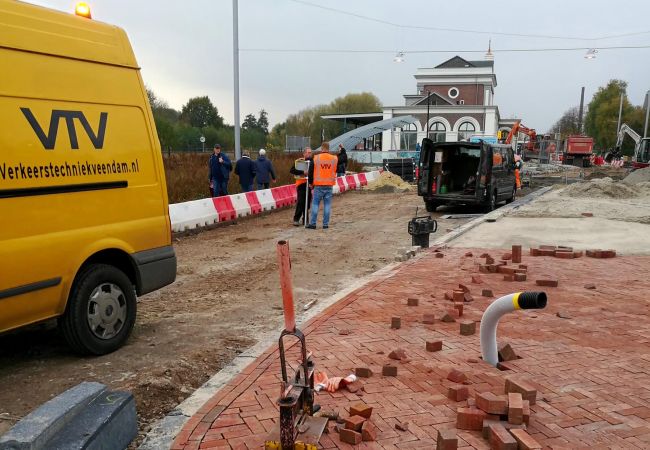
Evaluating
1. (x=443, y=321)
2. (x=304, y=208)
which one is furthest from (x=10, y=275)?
(x=304, y=208)

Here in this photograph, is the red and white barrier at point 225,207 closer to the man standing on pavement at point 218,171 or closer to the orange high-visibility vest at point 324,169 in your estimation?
the man standing on pavement at point 218,171

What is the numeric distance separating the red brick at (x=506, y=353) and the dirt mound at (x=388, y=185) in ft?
61.5

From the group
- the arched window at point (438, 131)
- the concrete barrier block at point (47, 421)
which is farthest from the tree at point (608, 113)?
the concrete barrier block at point (47, 421)

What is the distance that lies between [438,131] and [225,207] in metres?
53.6

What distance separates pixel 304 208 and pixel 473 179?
243 inches

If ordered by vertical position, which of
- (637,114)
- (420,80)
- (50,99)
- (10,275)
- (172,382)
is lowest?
(172,382)

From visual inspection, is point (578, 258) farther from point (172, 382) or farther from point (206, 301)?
point (172, 382)

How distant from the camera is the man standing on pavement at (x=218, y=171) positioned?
14.5 meters

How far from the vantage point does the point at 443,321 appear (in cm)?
545

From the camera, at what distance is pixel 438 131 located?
63500 mm

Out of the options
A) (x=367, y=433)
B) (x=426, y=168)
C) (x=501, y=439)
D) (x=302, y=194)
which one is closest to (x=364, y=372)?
(x=367, y=433)

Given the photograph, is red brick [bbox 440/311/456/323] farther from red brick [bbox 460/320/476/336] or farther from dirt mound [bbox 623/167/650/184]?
dirt mound [bbox 623/167/650/184]

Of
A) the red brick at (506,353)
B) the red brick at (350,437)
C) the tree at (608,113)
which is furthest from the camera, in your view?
the tree at (608,113)

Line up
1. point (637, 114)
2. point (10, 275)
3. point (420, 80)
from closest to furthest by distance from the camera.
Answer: point (10, 275) < point (637, 114) < point (420, 80)
